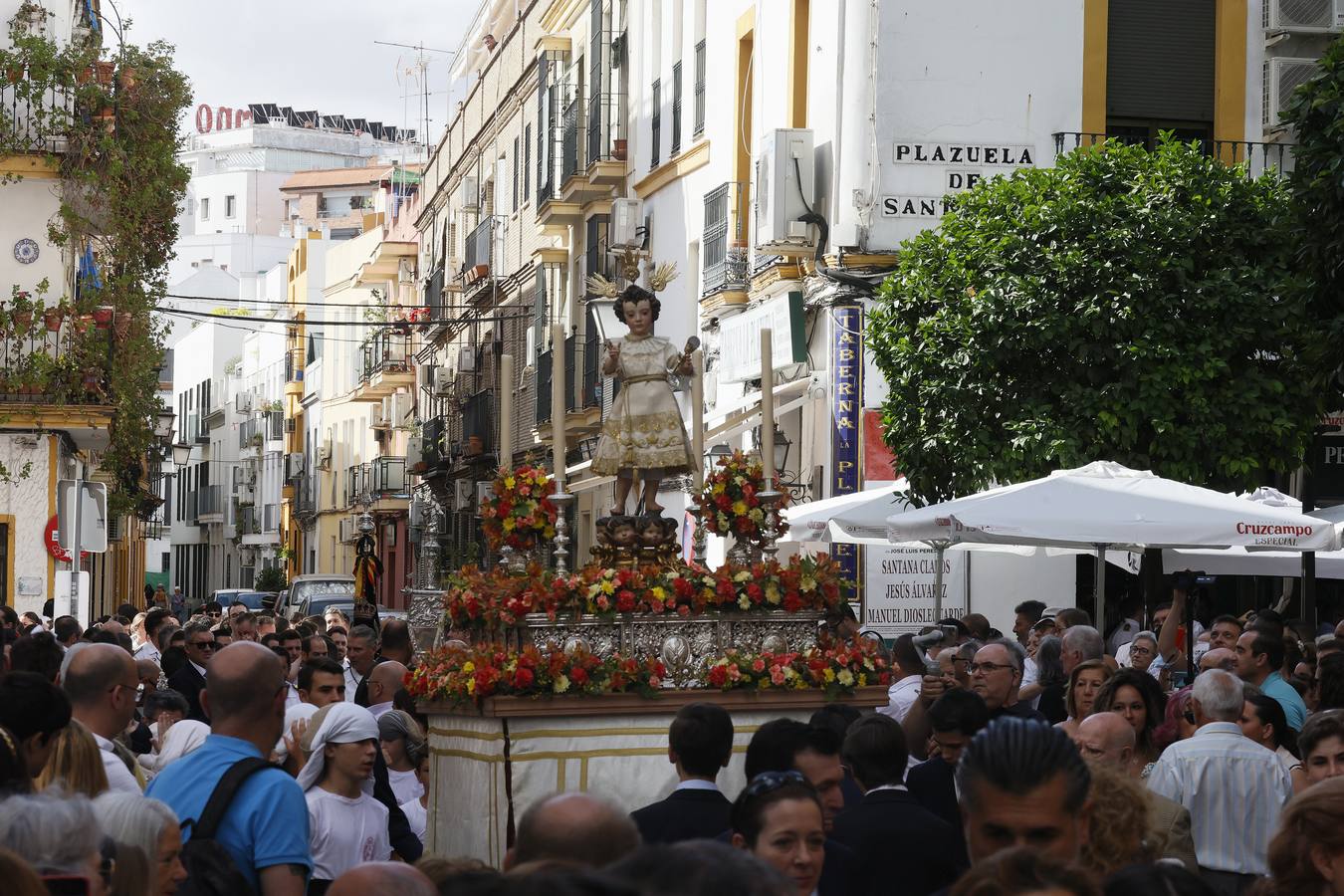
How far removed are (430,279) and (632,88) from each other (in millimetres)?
20364

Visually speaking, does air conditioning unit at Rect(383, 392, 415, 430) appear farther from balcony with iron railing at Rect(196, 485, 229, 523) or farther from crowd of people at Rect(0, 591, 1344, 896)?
crowd of people at Rect(0, 591, 1344, 896)

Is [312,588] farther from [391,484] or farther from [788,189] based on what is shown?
[391,484]

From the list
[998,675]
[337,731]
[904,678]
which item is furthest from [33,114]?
[337,731]

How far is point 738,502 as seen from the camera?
34.0ft

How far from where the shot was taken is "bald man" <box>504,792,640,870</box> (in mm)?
3982

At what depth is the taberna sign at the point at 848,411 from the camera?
20.4 meters

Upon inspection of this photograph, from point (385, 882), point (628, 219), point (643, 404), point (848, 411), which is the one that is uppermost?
point (628, 219)

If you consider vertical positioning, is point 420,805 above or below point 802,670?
below

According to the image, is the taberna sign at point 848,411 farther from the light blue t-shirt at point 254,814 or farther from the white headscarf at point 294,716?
the light blue t-shirt at point 254,814

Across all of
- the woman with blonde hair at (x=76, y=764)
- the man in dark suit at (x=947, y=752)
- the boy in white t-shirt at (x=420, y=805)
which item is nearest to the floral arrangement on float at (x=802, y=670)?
the boy in white t-shirt at (x=420, y=805)

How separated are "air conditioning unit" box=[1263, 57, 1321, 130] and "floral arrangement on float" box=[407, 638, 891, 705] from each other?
43.5 feet

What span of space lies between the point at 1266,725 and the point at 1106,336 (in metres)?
9.52

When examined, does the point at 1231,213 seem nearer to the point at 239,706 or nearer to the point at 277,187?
the point at 239,706

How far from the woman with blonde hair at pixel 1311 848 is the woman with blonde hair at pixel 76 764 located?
314cm
